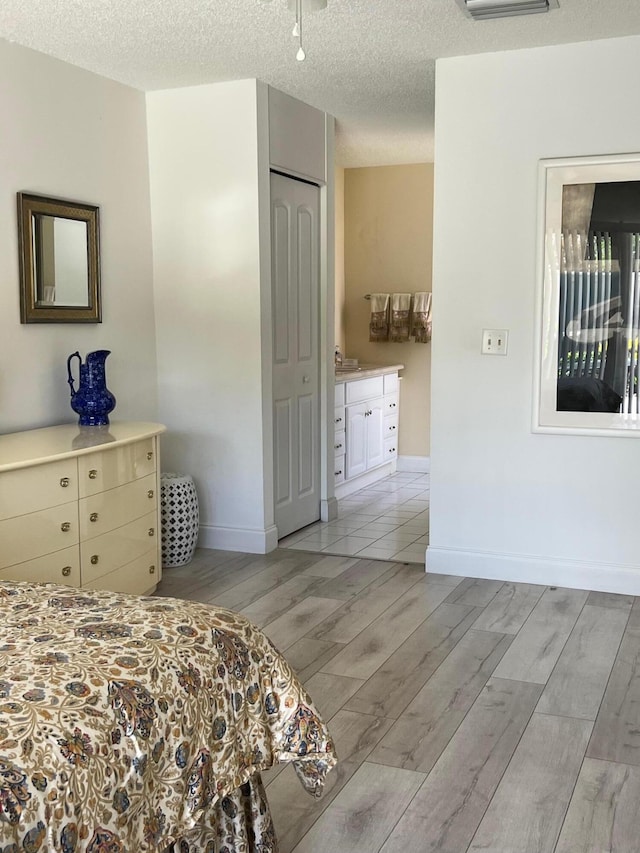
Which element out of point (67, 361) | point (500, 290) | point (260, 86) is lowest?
point (67, 361)

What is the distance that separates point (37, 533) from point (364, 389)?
142 inches

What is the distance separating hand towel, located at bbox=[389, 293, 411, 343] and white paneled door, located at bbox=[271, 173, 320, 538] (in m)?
1.86

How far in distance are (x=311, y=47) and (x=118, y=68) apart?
3.18ft

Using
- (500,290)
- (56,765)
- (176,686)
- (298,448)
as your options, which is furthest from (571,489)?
(56,765)

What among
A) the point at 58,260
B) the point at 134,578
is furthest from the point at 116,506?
the point at 58,260

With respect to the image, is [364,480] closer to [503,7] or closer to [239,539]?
[239,539]

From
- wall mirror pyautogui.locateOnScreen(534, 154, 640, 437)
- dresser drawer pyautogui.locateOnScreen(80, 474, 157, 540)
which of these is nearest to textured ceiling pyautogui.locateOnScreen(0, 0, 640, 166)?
wall mirror pyautogui.locateOnScreen(534, 154, 640, 437)

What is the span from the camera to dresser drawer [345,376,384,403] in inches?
245

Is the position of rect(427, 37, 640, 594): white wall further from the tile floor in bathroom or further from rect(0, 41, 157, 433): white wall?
rect(0, 41, 157, 433): white wall

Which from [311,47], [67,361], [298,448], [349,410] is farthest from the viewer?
[349,410]

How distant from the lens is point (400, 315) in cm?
706

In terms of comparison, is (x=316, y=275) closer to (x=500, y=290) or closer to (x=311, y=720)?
(x=500, y=290)

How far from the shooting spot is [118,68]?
4.16m

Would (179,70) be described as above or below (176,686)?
above
